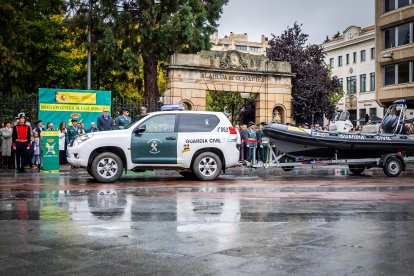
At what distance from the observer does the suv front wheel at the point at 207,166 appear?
1480cm

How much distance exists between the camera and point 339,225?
24.5ft

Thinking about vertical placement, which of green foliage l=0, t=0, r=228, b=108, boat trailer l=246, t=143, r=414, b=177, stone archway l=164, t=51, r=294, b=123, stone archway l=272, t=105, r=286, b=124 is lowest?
boat trailer l=246, t=143, r=414, b=177

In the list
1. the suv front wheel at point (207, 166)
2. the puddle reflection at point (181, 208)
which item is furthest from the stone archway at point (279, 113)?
the puddle reflection at point (181, 208)

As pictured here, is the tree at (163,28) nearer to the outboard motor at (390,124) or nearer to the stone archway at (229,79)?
the stone archway at (229,79)

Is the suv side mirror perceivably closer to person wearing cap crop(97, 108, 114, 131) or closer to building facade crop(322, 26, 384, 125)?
person wearing cap crop(97, 108, 114, 131)

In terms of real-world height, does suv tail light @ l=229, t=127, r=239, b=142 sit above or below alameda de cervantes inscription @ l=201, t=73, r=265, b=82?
below

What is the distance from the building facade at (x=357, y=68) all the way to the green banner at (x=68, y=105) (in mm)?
44014

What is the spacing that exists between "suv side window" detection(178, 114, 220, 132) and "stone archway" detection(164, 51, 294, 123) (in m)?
10.9

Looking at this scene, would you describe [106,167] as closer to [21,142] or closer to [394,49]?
[21,142]

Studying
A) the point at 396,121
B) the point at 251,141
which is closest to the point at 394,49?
the point at 251,141

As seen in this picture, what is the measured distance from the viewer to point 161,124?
1464 centimetres

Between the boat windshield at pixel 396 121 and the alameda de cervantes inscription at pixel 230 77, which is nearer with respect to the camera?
the boat windshield at pixel 396 121

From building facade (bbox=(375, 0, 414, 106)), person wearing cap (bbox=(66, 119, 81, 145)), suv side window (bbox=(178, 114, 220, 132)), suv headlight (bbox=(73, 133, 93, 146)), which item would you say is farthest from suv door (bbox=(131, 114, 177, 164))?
building facade (bbox=(375, 0, 414, 106))

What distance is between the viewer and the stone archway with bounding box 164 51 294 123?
25.9m
